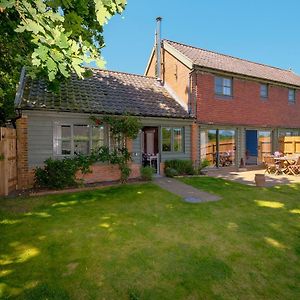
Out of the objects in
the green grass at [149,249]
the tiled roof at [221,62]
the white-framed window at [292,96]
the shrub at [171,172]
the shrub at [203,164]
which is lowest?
the green grass at [149,249]

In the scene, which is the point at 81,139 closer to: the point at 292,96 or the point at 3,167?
the point at 3,167

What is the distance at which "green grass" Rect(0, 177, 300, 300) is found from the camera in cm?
397

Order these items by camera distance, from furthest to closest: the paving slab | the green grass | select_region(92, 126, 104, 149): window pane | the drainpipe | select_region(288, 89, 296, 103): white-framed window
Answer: select_region(288, 89, 296, 103): white-framed window
the drainpipe
select_region(92, 126, 104, 149): window pane
the paving slab
the green grass

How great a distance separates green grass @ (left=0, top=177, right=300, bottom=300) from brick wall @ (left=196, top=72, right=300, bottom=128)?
8537 mm

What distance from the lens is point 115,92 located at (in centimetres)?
1509

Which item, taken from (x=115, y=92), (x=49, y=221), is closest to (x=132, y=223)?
(x=49, y=221)

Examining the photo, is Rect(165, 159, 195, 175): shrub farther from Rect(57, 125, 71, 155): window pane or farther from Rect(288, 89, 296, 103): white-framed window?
Rect(288, 89, 296, 103): white-framed window

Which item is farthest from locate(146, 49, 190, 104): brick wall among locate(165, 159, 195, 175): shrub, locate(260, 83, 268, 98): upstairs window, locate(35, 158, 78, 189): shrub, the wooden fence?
the wooden fence

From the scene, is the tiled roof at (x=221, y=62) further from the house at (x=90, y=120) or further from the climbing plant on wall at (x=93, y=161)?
the climbing plant on wall at (x=93, y=161)

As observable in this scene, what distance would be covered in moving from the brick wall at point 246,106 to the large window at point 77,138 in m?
6.75

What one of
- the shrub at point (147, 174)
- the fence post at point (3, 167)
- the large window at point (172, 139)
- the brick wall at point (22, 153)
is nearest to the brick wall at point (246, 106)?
the large window at point (172, 139)

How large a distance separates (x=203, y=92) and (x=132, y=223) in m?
11.5

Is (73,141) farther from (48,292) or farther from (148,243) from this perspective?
(48,292)

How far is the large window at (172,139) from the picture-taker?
15036mm
